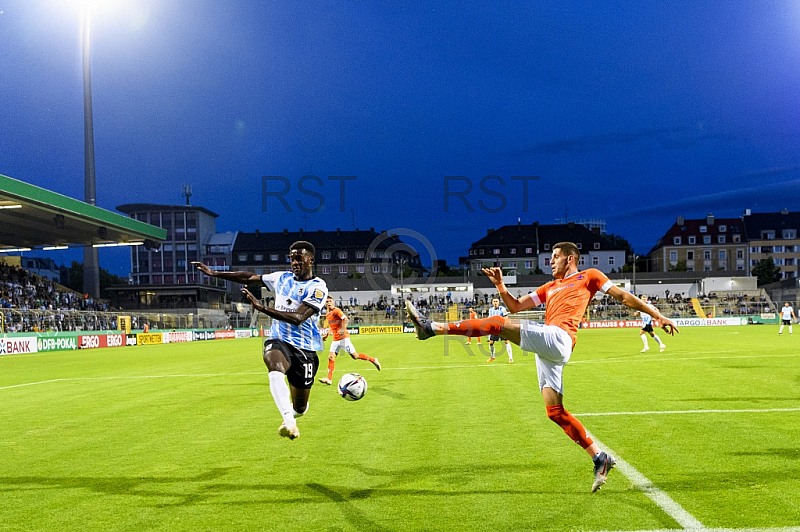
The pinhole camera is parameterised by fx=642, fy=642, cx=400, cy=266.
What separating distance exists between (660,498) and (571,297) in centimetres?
219

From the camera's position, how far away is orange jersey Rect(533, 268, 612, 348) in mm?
6984

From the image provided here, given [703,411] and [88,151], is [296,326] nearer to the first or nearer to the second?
[703,411]

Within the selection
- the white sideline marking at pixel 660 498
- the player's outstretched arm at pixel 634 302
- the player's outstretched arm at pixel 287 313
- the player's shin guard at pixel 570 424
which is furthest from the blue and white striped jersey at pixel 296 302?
the white sideline marking at pixel 660 498

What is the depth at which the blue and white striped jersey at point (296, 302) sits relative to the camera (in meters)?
7.91

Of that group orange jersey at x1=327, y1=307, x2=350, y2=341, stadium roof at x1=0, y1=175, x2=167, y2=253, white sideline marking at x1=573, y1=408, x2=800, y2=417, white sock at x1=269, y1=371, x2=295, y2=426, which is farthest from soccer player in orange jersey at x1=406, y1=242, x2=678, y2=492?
stadium roof at x1=0, y1=175, x2=167, y2=253

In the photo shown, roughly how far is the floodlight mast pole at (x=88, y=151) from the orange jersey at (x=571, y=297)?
5909 cm

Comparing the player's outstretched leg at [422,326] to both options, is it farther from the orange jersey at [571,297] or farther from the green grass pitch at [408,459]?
the green grass pitch at [408,459]

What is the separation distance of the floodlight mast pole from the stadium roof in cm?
412

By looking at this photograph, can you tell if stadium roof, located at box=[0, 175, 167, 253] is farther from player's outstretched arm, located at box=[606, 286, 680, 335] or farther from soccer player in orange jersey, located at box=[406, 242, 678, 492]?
player's outstretched arm, located at box=[606, 286, 680, 335]

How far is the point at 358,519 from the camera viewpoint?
18.9ft

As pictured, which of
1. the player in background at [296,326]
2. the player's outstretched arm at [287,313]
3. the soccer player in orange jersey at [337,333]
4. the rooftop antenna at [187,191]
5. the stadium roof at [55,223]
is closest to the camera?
the player's outstretched arm at [287,313]

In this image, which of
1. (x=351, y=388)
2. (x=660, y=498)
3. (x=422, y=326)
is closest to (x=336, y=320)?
(x=351, y=388)

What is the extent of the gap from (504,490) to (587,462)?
5.39 ft

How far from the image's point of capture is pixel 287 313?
7.24 m
